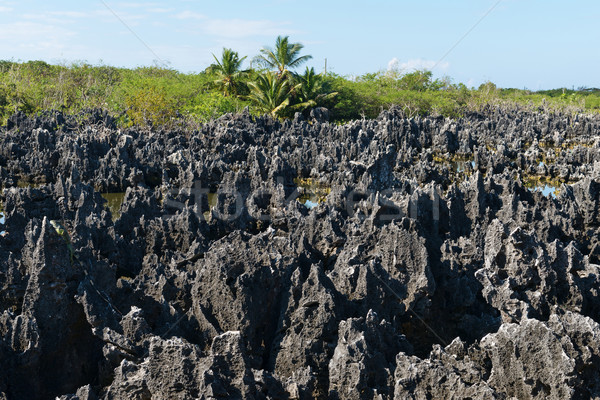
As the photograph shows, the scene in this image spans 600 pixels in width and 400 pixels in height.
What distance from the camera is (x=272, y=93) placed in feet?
106

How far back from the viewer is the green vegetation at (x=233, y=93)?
2939cm

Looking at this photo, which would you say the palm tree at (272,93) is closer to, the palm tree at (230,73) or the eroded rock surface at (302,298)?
the palm tree at (230,73)

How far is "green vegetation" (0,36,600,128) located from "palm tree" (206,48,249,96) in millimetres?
64

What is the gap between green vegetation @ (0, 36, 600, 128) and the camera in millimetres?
29389

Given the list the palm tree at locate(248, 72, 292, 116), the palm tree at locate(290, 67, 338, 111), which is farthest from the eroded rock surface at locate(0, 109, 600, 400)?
the palm tree at locate(290, 67, 338, 111)

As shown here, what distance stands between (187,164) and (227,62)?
67.1 ft

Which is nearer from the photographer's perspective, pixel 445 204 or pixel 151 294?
pixel 151 294

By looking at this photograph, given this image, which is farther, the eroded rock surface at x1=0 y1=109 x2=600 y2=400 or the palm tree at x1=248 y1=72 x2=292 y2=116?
the palm tree at x1=248 y1=72 x2=292 y2=116

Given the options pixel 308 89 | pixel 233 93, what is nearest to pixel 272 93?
pixel 308 89

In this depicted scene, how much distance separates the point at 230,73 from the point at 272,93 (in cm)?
613

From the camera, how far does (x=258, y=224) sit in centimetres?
1060

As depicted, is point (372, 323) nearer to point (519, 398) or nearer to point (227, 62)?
point (519, 398)

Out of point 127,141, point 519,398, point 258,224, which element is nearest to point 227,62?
point 127,141

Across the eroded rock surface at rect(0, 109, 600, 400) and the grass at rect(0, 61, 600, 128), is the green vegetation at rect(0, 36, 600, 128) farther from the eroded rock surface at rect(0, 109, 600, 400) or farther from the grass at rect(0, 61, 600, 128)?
the eroded rock surface at rect(0, 109, 600, 400)
